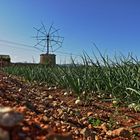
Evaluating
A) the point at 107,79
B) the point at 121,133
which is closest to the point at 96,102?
the point at 107,79

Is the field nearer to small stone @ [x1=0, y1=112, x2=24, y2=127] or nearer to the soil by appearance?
the soil

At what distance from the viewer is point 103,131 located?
335cm

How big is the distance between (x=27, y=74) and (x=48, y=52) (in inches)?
Answer: 758

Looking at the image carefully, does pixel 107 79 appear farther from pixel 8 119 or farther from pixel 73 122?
pixel 8 119

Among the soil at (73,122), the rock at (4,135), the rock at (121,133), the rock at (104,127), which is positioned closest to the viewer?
the rock at (4,135)

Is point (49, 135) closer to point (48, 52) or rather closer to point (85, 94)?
point (85, 94)

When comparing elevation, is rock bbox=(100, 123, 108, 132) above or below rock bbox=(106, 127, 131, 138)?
above

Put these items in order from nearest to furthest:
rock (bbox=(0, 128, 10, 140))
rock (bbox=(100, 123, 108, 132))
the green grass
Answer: rock (bbox=(0, 128, 10, 140))
rock (bbox=(100, 123, 108, 132))
the green grass

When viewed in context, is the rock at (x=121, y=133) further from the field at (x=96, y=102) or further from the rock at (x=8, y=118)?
the rock at (x=8, y=118)

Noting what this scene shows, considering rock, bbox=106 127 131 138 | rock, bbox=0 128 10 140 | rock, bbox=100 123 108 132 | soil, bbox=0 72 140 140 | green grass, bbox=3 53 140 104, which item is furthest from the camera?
green grass, bbox=3 53 140 104

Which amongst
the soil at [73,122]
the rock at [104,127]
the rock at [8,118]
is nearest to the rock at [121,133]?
the soil at [73,122]

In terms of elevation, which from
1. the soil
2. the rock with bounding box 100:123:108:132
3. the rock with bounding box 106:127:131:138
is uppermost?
the soil

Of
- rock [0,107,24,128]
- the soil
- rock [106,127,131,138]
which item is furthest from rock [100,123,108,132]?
rock [0,107,24,128]

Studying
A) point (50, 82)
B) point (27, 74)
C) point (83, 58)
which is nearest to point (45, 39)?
point (27, 74)
